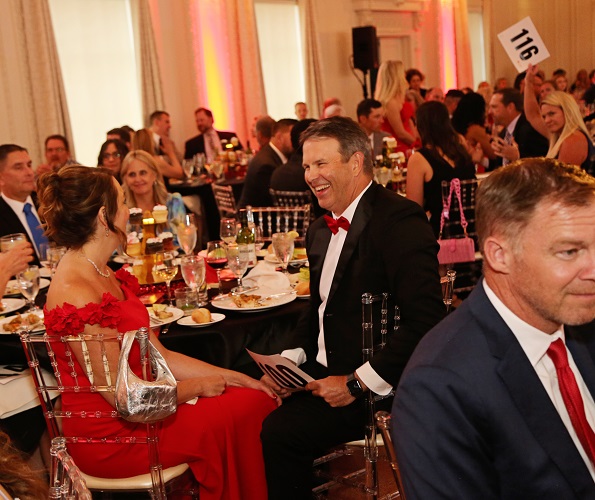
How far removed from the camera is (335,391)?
2477 mm

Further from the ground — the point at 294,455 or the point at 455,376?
the point at 455,376

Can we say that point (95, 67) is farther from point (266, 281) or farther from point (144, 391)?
point (144, 391)

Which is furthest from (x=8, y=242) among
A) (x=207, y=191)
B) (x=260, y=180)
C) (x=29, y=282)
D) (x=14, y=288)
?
(x=207, y=191)

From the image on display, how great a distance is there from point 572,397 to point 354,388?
1041 millimetres

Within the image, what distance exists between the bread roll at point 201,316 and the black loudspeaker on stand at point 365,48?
10.2m

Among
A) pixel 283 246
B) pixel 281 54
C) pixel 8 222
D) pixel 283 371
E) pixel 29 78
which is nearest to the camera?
pixel 283 371

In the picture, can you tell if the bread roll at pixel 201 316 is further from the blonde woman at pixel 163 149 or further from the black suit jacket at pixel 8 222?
the blonde woman at pixel 163 149

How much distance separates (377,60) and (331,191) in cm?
1031

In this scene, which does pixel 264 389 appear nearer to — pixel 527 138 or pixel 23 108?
pixel 527 138

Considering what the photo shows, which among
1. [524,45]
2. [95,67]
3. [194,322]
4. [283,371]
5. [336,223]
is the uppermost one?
[95,67]

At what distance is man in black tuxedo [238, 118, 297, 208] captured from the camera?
636 cm

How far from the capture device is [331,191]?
268 cm

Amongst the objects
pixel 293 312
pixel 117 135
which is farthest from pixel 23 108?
pixel 293 312

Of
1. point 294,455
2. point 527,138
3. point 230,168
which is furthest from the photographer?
point 230,168
